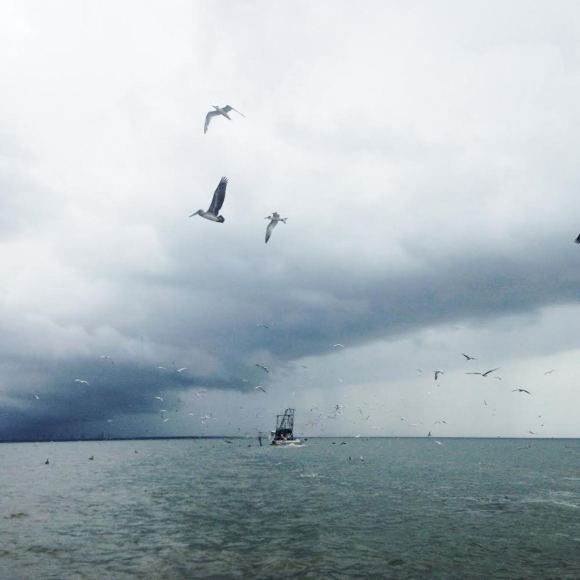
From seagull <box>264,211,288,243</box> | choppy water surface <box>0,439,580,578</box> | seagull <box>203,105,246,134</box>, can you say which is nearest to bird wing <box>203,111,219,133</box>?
seagull <box>203,105,246,134</box>

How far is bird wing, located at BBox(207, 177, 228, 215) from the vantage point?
63.1ft

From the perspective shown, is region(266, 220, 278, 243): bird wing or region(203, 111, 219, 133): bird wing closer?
region(203, 111, 219, 133): bird wing

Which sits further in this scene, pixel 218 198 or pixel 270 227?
pixel 270 227

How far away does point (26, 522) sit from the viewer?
30828mm

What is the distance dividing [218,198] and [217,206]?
32cm

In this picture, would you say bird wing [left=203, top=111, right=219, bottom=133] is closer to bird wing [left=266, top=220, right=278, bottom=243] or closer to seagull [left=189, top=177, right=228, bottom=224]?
seagull [left=189, top=177, right=228, bottom=224]

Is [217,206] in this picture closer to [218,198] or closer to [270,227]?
[218,198]

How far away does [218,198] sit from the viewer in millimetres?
19328

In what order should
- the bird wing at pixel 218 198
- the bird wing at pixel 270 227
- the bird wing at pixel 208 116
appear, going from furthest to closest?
the bird wing at pixel 270 227
the bird wing at pixel 208 116
the bird wing at pixel 218 198

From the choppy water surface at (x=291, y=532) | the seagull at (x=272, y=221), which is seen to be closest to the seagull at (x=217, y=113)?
the seagull at (x=272, y=221)

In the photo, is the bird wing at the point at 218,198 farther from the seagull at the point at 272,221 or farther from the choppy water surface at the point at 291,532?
the choppy water surface at the point at 291,532

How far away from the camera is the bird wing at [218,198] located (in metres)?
19.2

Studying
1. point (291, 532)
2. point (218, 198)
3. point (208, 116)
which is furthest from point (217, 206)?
point (291, 532)

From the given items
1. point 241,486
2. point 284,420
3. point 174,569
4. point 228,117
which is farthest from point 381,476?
point 284,420
